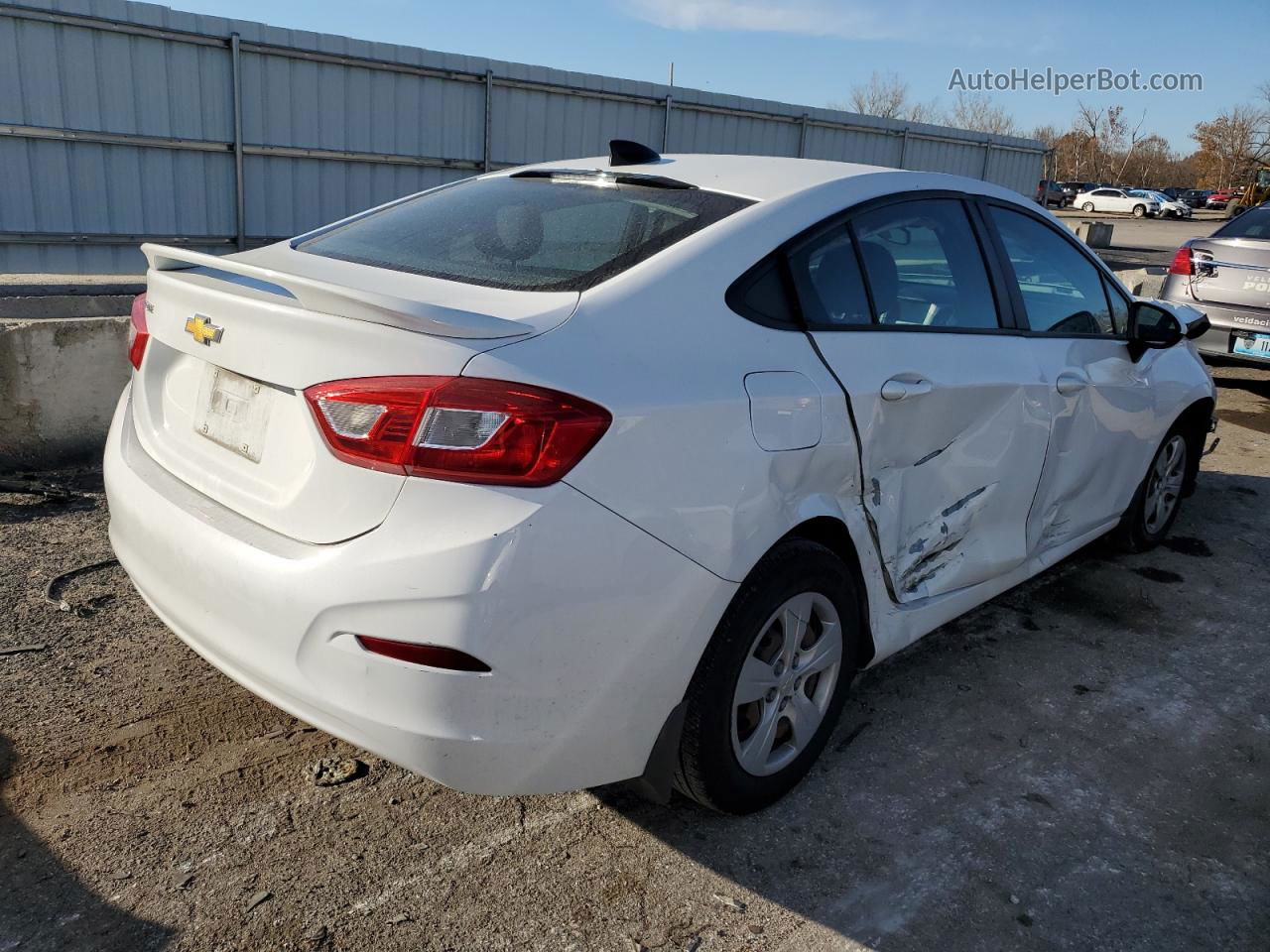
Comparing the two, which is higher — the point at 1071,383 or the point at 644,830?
the point at 1071,383

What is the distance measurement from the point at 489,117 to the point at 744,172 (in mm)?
9751

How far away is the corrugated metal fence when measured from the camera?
30.5 feet

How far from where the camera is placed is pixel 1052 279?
3801 mm

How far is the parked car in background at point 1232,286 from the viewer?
8.04m

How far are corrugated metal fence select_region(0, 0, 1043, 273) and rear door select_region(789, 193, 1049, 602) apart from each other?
8724 millimetres

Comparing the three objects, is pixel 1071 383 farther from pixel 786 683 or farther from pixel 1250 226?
pixel 1250 226

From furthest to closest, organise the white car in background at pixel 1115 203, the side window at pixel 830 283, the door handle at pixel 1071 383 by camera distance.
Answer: the white car in background at pixel 1115 203
the door handle at pixel 1071 383
the side window at pixel 830 283

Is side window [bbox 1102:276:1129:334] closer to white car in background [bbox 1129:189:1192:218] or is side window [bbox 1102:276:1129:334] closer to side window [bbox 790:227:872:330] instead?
side window [bbox 790:227:872:330]

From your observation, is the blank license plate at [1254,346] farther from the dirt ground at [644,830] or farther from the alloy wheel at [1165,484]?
the dirt ground at [644,830]

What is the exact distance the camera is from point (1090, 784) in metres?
2.96

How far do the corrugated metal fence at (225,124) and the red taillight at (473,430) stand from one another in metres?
8.92

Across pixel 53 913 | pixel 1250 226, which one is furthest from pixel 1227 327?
pixel 53 913

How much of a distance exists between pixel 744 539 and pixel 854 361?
0.64 meters

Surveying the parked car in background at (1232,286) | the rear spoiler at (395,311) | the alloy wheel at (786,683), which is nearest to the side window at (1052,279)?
the alloy wheel at (786,683)
